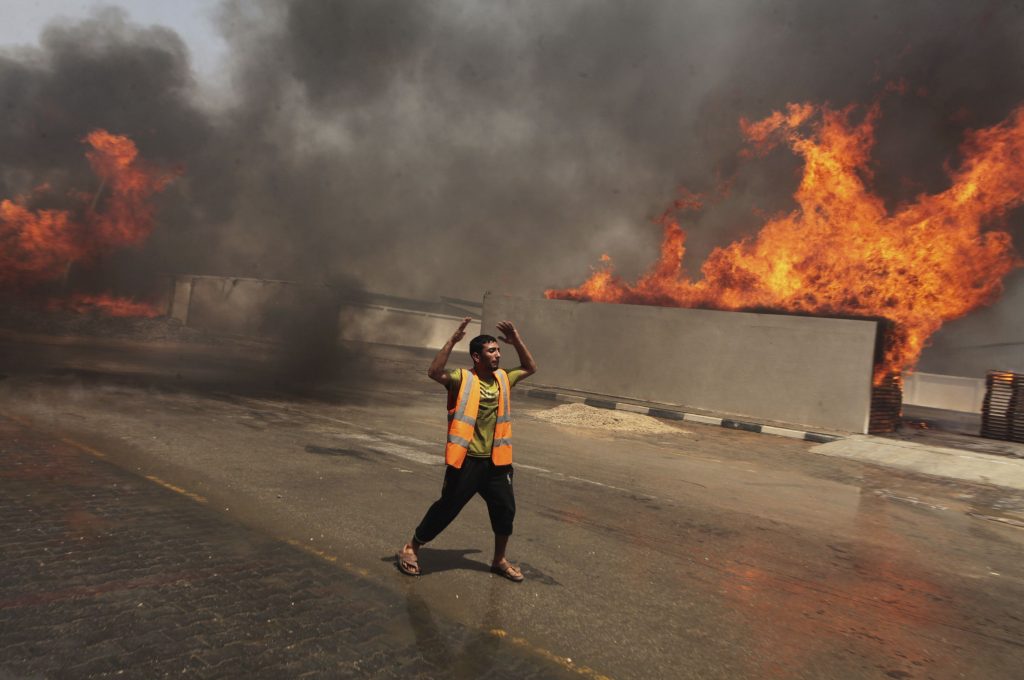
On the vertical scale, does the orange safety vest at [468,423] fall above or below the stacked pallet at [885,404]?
below

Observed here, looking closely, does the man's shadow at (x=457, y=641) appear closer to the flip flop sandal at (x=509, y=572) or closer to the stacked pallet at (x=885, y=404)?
the flip flop sandal at (x=509, y=572)

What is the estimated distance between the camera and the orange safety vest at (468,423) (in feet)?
13.3

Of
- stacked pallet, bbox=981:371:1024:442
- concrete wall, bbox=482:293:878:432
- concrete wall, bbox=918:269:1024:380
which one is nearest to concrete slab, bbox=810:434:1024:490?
concrete wall, bbox=482:293:878:432

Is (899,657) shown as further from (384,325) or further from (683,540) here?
(384,325)

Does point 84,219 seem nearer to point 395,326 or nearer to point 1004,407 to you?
point 395,326

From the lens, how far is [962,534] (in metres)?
6.90

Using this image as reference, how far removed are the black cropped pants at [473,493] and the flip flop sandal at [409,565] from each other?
0.12 meters

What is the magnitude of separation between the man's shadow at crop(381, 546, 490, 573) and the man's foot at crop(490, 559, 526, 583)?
0.10 meters

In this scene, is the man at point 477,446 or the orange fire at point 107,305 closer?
the man at point 477,446

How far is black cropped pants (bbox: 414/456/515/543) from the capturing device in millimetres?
4125

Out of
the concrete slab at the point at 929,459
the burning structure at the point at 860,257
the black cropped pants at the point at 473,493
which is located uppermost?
the burning structure at the point at 860,257

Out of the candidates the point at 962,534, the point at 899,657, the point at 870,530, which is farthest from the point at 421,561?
the point at 962,534

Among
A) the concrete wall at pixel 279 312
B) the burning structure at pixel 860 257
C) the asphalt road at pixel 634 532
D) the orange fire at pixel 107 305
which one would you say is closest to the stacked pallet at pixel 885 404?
the burning structure at pixel 860 257

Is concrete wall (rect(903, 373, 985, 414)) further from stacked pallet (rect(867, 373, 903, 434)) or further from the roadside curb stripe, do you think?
the roadside curb stripe
